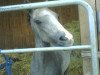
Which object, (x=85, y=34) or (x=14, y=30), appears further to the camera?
(x=14, y=30)

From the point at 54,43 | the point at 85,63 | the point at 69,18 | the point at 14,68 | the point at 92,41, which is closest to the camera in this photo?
the point at 92,41

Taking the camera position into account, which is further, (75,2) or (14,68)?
(14,68)

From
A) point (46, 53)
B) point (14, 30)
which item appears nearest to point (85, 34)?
point (46, 53)

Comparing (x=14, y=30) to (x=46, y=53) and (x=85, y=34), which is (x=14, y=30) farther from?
(x=85, y=34)

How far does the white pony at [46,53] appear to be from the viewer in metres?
3.08

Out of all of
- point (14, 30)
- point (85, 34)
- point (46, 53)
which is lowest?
point (46, 53)

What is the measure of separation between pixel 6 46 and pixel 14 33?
0.40 m

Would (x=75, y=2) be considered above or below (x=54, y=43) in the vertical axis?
above

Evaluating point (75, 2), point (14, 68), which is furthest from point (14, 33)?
point (75, 2)

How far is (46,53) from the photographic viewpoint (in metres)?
3.28

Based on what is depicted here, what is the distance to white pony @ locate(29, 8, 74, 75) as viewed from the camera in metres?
3.08

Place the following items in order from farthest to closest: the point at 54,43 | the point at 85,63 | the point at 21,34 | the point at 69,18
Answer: the point at 21,34 → the point at 69,18 → the point at 85,63 → the point at 54,43

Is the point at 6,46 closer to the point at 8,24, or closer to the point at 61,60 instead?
the point at 8,24

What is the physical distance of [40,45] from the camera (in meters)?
3.24
